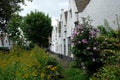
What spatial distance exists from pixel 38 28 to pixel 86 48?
1769 inches

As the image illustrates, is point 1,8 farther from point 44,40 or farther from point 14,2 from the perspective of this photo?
point 44,40

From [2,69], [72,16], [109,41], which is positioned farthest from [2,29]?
[2,69]

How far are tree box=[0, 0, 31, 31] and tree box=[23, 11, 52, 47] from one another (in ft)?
71.3

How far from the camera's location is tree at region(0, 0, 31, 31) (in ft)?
116

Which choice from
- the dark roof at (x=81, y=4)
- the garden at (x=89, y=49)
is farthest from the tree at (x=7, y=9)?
the garden at (x=89, y=49)

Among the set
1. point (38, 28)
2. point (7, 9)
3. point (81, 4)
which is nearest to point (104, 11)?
point (7, 9)

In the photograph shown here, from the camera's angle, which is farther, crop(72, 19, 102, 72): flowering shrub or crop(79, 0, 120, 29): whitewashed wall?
crop(79, 0, 120, 29): whitewashed wall

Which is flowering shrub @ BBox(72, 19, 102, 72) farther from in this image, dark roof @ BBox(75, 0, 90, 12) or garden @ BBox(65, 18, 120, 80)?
dark roof @ BBox(75, 0, 90, 12)

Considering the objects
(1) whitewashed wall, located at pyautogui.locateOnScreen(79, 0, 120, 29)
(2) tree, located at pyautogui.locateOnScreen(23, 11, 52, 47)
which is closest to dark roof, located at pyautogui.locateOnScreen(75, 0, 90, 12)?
(1) whitewashed wall, located at pyautogui.locateOnScreen(79, 0, 120, 29)

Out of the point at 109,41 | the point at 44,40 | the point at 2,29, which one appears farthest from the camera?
the point at 44,40

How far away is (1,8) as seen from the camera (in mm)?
35469

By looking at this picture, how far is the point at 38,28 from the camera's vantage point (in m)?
62.7

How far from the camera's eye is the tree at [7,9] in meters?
35.2

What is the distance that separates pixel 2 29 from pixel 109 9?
37.3 ft
